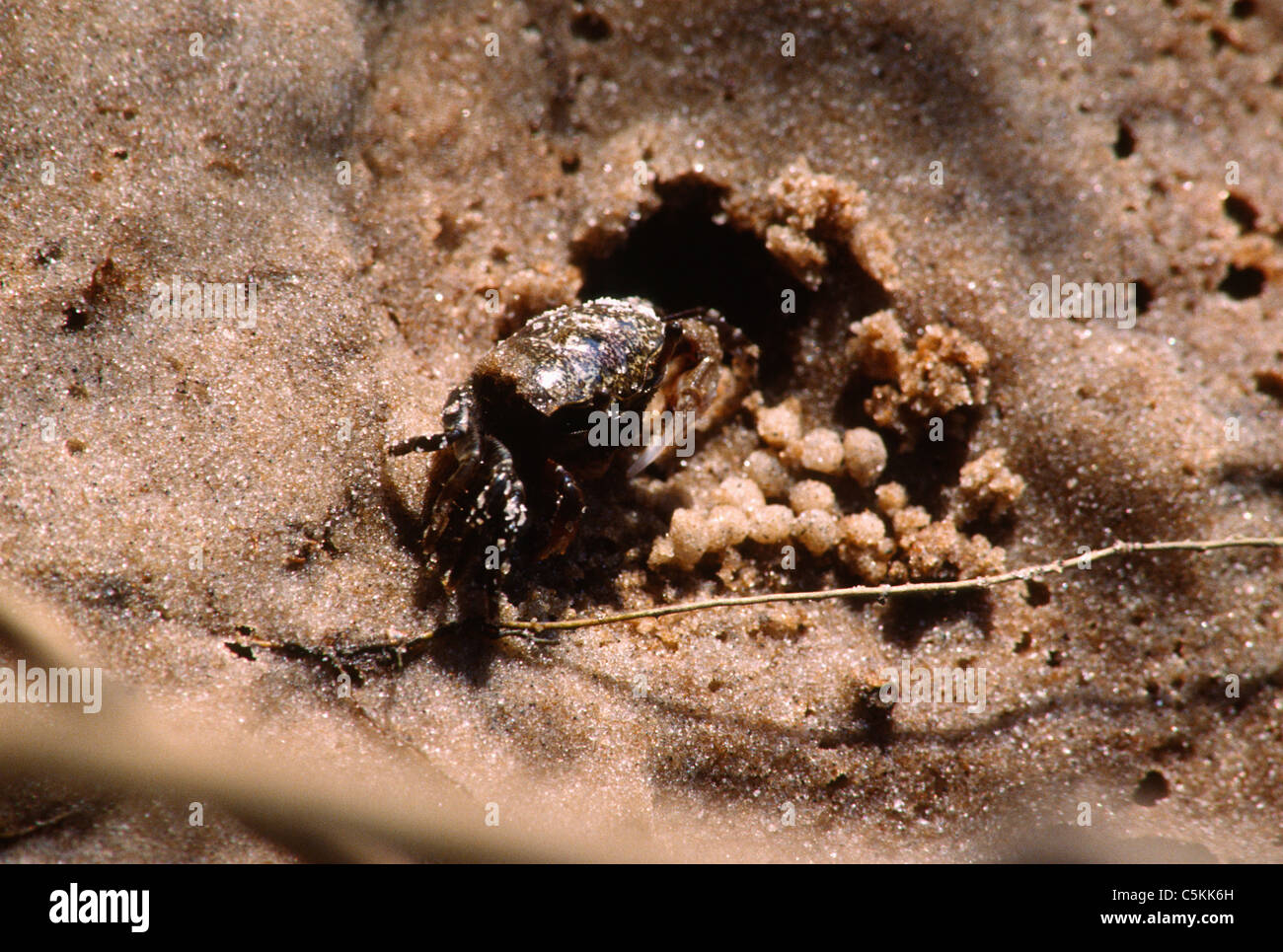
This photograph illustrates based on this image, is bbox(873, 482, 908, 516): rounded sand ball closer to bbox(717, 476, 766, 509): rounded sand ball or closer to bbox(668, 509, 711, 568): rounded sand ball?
bbox(717, 476, 766, 509): rounded sand ball

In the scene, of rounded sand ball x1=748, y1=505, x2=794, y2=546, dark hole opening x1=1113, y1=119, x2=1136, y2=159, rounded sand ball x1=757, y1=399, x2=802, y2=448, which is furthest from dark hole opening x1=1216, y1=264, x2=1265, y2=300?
rounded sand ball x1=748, y1=505, x2=794, y2=546

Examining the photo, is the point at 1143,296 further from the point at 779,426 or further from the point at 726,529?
the point at 726,529

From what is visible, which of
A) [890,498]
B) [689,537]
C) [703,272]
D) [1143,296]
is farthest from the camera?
[703,272]

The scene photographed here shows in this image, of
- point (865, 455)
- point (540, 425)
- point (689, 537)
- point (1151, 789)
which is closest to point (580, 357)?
point (540, 425)

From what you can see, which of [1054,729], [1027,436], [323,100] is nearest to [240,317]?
[323,100]

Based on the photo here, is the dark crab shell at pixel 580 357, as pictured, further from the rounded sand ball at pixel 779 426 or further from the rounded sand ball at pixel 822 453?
the rounded sand ball at pixel 822 453

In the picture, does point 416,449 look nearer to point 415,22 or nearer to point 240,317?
point 240,317
